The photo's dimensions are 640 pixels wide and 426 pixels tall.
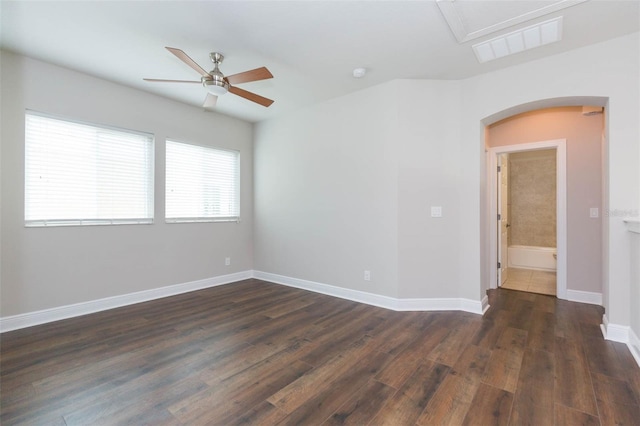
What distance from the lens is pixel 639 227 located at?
2256 mm

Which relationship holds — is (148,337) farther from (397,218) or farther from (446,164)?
(446,164)

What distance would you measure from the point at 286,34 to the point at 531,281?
209 inches

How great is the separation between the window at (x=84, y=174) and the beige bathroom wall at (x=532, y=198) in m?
7.09

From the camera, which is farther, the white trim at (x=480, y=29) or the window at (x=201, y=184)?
the window at (x=201, y=184)

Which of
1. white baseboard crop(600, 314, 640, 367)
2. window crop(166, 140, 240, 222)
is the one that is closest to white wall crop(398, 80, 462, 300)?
white baseboard crop(600, 314, 640, 367)

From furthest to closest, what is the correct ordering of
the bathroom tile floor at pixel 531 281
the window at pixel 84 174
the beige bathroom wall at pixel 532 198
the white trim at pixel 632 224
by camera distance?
the beige bathroom wall at pixel 532 198 → the bathroom tile floor at pixel 531 281 → the window at pixel 84 174 → the white trim at pixel 632 224

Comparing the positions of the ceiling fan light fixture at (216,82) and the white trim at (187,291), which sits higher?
the ceiling fan light fixture at (216,82)

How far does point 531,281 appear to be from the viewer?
15.9ft

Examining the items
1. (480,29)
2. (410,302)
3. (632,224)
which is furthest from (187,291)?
(632,224)

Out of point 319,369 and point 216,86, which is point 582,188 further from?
point 216,86

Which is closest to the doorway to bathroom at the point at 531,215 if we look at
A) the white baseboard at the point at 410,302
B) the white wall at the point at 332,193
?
the white baseboard at the point at 410,302

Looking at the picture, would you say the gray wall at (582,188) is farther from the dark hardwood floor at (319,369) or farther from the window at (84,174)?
the window at (84,174)

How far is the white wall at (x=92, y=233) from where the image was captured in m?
2.90

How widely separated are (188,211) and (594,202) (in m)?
5.66
